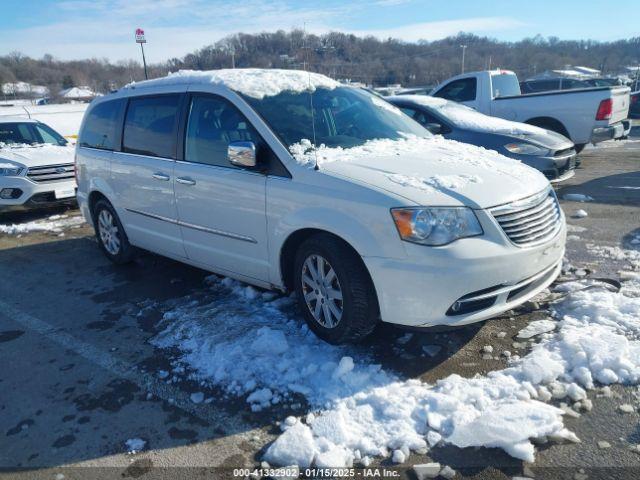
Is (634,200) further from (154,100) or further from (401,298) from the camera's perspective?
(154,100)

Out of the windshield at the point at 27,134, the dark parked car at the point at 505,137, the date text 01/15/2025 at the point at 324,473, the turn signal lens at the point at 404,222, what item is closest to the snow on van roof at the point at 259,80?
the turn signal lens at the point at 404,222

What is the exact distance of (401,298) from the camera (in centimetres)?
302

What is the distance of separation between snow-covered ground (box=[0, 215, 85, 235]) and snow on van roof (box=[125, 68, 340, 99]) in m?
3.80

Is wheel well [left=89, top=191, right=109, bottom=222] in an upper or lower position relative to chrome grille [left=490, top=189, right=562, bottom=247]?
lower

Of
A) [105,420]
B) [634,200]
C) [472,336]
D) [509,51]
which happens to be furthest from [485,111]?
[509,51]

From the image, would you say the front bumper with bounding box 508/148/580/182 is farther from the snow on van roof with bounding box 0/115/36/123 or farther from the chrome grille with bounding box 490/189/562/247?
the snow on van roof with bounding box 0/115/36/123

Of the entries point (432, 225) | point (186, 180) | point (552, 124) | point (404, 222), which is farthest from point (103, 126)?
point (552, 124)

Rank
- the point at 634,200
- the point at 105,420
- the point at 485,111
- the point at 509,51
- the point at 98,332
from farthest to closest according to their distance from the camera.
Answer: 1. the point at 509,51
2. the point at 485,111
3. the point at 634,200
4. the point at 98,332
5. the point at 105,420

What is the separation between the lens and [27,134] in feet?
30.5

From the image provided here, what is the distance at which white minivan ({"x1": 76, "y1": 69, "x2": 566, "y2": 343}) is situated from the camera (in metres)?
2.99

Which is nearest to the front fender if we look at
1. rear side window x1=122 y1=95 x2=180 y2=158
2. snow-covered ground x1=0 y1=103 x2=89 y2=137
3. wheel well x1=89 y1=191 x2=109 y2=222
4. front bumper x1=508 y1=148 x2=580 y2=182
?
rear side window x1=122 y1=95 x2=180 y2=158

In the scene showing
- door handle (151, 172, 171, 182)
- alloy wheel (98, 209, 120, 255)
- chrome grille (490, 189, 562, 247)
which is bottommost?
alloy wheel (98, 209, 120, 255)

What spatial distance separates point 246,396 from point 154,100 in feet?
9.83

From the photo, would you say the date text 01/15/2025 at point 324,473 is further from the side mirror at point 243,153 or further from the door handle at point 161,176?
the door handle at point 161,176
